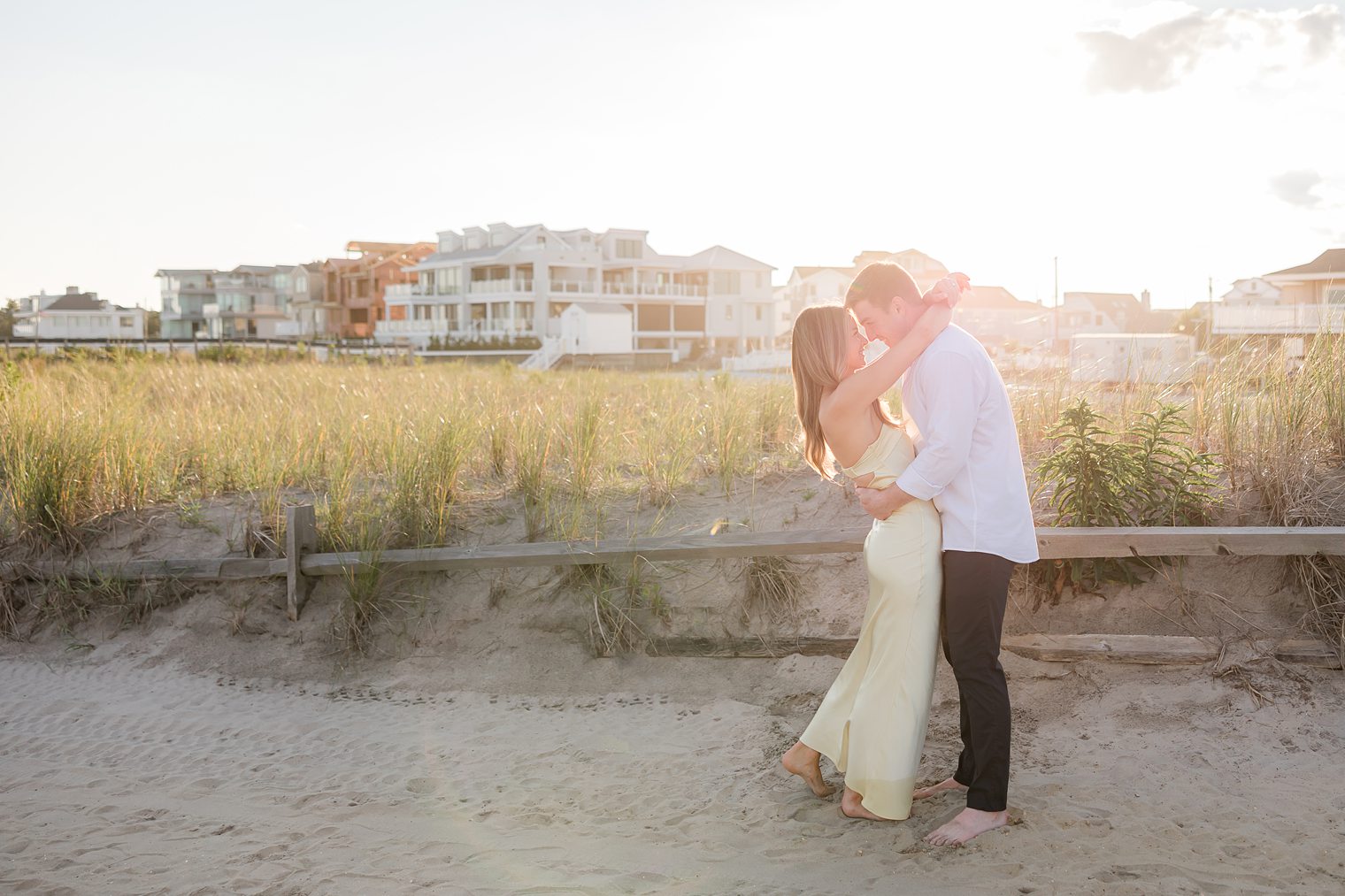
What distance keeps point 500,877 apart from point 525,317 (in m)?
59.7

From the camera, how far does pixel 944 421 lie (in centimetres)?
380

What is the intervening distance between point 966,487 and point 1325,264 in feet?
156

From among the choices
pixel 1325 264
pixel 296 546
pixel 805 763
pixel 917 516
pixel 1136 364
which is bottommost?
pixel 805 763

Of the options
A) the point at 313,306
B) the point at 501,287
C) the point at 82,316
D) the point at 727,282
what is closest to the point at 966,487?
the point at 501,287

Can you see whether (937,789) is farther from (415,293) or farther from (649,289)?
(415,293)

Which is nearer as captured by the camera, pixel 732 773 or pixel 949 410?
pixel 949 410

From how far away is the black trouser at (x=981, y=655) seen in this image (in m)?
3.93

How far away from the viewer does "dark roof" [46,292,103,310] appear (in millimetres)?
104188

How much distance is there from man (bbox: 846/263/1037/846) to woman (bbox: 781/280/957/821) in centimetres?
9

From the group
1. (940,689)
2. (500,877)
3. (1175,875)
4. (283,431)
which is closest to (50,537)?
(283,431)

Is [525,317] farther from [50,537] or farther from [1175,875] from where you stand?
[1175,875]

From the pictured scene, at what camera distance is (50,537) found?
7918 millimetres

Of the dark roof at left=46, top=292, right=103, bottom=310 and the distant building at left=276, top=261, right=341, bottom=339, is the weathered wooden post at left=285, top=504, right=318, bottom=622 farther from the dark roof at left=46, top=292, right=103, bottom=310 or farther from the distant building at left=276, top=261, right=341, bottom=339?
the dark roof at left=46, top=292, right=103, bottom=310

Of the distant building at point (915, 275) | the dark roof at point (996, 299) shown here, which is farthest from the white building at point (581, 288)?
the dark roof at point (996, 299)
